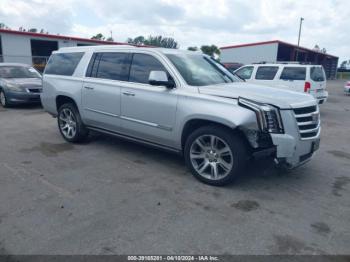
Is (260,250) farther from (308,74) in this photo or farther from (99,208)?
(308,74)

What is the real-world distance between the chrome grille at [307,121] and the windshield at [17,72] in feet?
35.2

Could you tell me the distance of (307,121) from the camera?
165 inches

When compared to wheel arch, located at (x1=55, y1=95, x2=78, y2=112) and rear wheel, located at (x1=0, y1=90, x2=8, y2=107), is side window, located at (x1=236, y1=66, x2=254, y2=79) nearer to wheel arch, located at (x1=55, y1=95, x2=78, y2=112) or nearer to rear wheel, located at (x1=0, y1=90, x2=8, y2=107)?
wheel arch, located at (x1=55, y1=95, x2=78, y2=112)

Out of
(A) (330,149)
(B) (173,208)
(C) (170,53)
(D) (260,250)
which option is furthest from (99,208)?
(A) (330,149)

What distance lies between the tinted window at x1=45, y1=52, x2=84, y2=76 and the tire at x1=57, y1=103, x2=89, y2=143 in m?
0.71

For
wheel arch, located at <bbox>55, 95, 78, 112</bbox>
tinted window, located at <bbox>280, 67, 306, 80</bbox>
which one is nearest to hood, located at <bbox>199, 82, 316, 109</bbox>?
wheel arch, located at <bbox>55, 95, 78, 112</bbox>

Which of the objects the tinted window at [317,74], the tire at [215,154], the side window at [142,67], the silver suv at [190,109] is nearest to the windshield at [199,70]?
the silver suv at [190,109]

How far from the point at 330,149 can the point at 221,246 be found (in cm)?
452

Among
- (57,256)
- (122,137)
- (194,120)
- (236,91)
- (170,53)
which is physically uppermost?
(170,53)

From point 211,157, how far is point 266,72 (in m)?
7.90

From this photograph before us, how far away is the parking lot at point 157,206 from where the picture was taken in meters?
2.94

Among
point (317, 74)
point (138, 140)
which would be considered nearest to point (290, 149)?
point (138, 140)

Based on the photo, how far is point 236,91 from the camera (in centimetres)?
421

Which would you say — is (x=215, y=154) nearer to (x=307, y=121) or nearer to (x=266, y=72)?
(x=307, y=121)
